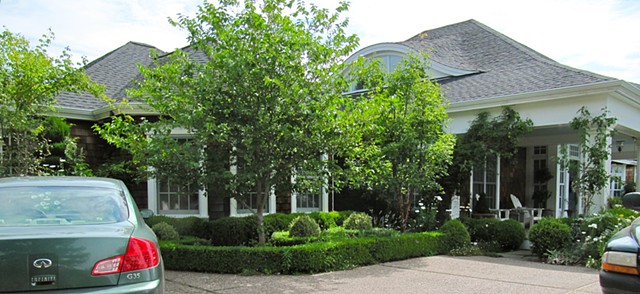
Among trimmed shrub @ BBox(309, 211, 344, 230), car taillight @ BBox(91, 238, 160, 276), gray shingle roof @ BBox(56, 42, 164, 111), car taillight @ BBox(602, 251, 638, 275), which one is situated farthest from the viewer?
trimmed shrub @ BBox(309, 211, 344, 230)

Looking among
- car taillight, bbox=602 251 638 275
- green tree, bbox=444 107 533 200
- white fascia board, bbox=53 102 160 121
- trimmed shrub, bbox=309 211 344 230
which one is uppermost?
white fascia board, bbox=53 102 160 121

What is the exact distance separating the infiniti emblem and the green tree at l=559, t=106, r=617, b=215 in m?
8.91

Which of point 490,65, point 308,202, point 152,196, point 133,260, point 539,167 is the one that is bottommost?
point 308,202

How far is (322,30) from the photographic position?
7980 millimetres

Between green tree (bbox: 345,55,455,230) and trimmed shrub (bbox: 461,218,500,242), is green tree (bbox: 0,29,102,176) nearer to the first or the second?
green tree (bbox: 345,55,455,230)

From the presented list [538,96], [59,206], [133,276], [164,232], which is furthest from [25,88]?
[538,96]

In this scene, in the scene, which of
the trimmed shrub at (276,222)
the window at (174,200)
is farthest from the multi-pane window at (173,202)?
the trimmed shrub at (276,222)

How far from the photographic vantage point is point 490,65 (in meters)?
13.2

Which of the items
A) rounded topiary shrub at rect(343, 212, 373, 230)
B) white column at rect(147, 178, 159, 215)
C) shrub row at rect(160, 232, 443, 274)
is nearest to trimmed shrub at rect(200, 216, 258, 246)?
white column at rect(147, 178, 159, 215)

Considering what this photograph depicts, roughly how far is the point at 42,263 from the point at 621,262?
14.2 feet

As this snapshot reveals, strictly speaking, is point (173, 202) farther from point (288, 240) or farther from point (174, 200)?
point (288, 240)

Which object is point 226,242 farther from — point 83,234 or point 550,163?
point 550,163

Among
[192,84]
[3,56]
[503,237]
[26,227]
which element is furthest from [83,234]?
[503,237]

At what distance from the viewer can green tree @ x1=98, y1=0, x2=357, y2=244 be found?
7.35 metres
